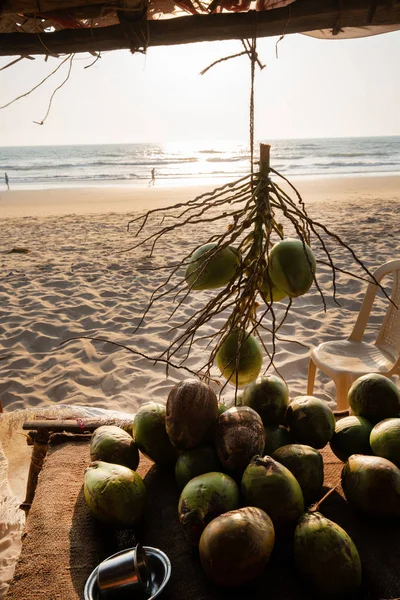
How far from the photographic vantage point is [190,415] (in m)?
1.17

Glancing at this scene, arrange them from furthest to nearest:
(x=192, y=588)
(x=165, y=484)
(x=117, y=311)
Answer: (x=117, y=311)
(x=165, y=484)
(x=192, y=588)

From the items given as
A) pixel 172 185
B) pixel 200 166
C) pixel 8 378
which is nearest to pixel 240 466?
pixel 8 378

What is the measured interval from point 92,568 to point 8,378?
11.5 feet

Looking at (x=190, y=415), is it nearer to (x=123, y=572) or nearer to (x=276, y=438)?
(x=276, y=438)

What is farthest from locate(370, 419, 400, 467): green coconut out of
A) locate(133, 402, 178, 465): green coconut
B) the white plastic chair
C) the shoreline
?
the shoreline

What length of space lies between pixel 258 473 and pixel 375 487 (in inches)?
10.9

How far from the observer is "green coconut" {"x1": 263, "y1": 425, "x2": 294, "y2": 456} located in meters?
1.26

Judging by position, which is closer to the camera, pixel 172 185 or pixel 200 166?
pixel 172 185

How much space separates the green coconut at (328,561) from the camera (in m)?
0.94

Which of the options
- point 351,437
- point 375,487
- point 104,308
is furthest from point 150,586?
point 104,308

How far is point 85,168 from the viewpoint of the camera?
29.4m

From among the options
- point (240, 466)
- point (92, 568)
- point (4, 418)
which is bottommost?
point (4, 418)

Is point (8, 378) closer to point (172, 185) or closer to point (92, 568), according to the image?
point (92, 568)

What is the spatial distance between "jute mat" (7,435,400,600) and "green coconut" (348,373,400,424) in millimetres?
199
